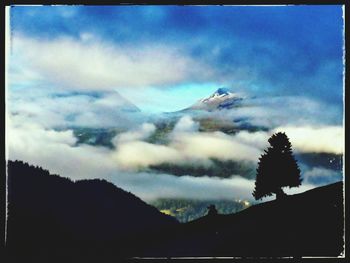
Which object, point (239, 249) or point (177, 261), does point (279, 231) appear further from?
point (177, 261)

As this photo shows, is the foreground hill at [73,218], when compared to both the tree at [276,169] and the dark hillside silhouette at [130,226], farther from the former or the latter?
the tree at [276,169]

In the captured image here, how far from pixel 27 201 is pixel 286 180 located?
3.22m

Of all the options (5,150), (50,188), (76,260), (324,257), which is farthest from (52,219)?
(324,257)

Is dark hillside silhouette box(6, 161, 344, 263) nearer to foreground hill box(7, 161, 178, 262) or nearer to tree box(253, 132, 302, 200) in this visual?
foreground hill box(7, 161, 178, 262)

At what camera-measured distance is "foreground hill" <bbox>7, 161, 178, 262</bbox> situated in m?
5.45

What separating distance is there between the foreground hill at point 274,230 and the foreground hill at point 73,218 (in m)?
0.39

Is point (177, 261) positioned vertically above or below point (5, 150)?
below

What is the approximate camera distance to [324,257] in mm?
5195

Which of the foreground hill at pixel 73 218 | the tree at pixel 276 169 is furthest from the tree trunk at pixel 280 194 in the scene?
the foreground hill at pixel 73 218

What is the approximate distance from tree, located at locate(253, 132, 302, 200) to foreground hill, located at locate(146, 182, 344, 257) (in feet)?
0.82

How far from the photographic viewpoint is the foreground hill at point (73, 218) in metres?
5.45

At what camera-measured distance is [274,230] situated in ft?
20.4

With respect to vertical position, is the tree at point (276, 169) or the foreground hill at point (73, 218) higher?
the tree at point (276, 169)

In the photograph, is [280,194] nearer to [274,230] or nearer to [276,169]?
[276,169]
